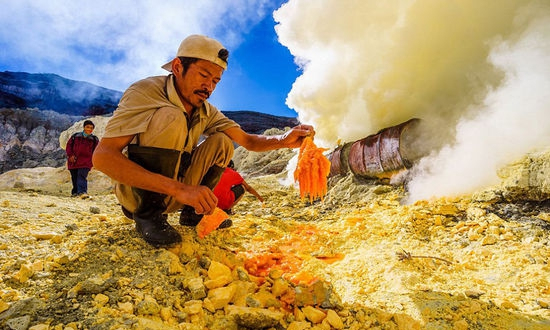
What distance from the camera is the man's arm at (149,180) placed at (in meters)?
1.39

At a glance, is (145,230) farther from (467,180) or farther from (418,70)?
(418,70)

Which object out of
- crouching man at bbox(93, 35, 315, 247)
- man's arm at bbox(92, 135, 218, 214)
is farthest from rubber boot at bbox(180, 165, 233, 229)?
man's arm at bbox(92, 135, 218, 214)

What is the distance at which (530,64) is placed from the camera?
2389 millimetres

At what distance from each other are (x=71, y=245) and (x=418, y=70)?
3.71 metres

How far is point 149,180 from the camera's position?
1.43 m

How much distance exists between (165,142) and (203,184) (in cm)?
43

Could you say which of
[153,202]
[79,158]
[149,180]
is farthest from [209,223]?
[79,158]

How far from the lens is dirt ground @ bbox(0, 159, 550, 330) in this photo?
115 cm

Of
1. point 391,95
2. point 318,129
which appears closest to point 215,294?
point 391,95

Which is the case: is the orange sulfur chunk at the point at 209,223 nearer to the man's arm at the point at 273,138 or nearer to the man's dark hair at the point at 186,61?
the man's arm at the point at 273,138

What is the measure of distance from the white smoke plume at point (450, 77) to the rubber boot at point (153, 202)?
2.25 meters

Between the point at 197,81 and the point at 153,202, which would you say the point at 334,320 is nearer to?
the point at 153,202

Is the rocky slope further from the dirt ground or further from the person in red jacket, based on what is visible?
the dirt ground

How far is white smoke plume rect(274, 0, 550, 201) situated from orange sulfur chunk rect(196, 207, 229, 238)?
187 centimetres
